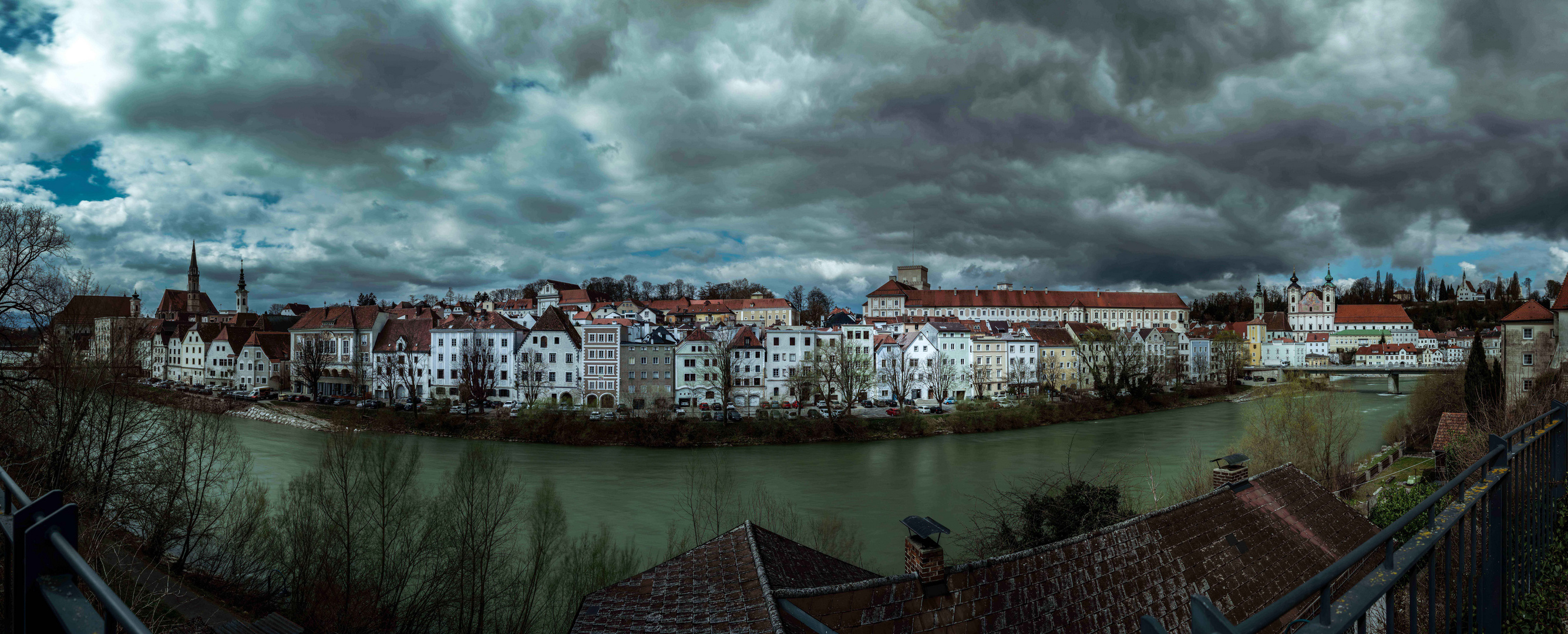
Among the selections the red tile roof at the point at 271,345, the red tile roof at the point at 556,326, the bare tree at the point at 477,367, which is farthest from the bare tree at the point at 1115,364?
the red tile roof at the point at 271,345

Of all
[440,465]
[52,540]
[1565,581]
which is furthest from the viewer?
[440,465]

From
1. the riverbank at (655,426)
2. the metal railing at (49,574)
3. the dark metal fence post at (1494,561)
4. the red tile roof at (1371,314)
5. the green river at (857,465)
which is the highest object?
the red tile roof at (1371,314)

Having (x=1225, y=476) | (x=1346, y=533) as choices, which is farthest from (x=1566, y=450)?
(x=1346, y=533)

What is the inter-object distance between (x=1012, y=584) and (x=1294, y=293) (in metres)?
96.7

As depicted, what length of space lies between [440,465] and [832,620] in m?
21.7

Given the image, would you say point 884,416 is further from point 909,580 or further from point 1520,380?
point 909,580

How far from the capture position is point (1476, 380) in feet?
74.1

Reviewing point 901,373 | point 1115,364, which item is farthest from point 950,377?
point 1115,364

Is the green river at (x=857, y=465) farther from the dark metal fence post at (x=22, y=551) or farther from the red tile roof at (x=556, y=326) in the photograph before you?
the dark metal fence post at (x=22, y=551)

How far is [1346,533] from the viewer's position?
917cm

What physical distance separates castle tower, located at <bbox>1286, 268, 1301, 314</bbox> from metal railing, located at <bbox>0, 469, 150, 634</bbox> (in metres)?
102

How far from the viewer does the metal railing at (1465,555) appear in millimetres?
1022

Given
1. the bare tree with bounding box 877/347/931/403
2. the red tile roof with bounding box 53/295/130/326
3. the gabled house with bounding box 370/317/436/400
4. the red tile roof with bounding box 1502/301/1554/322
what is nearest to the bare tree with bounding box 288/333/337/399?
the gabled house with bounding box 370/317/436/400

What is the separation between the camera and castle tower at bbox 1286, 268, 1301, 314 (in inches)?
3263
